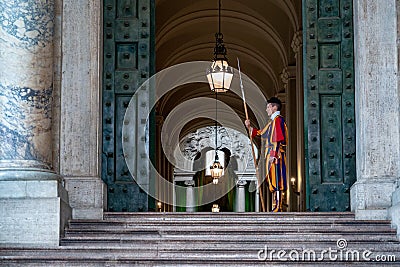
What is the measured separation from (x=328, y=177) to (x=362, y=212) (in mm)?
1180

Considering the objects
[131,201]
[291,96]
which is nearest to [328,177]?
[131,201]

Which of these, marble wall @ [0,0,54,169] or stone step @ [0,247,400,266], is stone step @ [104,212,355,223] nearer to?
stone step @ [0,247,400,266]

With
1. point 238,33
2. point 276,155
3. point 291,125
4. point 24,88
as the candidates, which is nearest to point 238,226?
point 276,155

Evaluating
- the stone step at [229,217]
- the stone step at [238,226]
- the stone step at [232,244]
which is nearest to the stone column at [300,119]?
the stone step at [229,217]

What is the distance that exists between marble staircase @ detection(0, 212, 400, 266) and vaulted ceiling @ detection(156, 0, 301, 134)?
414 inches

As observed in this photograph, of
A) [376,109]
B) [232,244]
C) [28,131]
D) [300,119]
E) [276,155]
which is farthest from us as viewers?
[300,119]

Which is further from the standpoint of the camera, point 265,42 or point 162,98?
point 162,98

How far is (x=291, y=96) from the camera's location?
24.2 meters

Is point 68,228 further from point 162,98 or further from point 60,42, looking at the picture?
point 162,98

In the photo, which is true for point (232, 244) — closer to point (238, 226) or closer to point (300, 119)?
point (238, 226)

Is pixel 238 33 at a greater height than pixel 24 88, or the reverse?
pixel 238 33

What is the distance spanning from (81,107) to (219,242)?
300 centimetres

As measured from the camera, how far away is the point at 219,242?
35.9ft

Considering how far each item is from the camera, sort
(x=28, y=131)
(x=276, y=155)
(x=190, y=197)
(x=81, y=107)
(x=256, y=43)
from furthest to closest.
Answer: (x=190, y=197)
(x=256, y=43)
(x=276, y=155)
(x=81, y=107)
(x=28, y=131)
